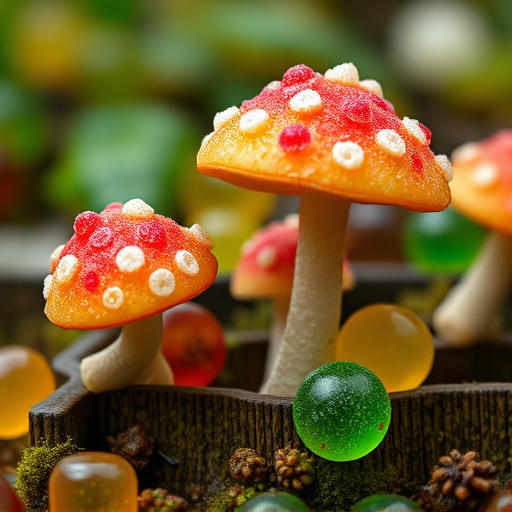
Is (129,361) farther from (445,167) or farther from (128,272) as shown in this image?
(445,167)

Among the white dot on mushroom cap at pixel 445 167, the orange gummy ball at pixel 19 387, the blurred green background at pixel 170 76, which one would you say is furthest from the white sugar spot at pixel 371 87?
the blurred green background at pixel 170 76

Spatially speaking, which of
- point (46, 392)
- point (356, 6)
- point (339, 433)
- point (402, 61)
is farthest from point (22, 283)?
point (356, 6)

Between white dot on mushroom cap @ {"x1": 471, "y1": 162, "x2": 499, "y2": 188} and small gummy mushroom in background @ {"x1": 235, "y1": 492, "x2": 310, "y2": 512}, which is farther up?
white dot on mushroom cap @ {"x1": 471, "y1": 162, "x2": 499, "y2": 188}

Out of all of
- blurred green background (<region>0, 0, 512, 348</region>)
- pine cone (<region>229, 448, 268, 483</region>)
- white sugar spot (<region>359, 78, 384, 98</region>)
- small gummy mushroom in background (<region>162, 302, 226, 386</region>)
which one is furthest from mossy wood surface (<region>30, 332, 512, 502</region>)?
blurred green background (<region>0, 0, 512, 348</region>)

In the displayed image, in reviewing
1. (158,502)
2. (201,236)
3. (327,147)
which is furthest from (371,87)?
(158,502)

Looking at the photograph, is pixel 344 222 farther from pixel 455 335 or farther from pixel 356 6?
pixel 356 6

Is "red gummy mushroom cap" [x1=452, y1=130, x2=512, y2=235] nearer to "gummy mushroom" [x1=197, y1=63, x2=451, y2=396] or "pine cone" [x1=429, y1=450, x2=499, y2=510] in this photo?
"gummy mushroom" [x1=197, y1=63, x2=451, y2=396]
